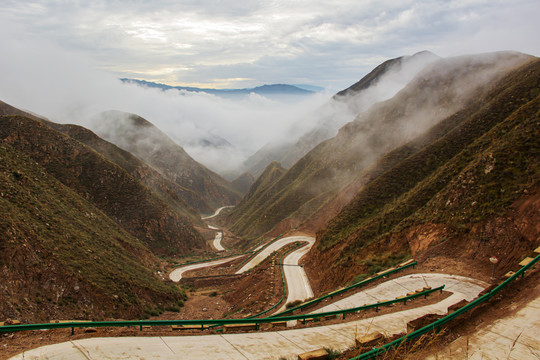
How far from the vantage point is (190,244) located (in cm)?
7069

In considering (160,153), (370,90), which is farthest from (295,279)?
(370,90)

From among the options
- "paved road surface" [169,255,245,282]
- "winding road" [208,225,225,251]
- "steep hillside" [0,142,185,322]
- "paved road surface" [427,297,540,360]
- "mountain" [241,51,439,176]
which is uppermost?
"mountain" [241,51,439,176]

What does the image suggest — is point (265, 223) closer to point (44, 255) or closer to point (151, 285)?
point (151, 285)

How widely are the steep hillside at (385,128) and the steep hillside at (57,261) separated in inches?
1402

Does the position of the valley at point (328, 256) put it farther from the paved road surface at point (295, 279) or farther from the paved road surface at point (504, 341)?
the paved road surface at point (295, 279)

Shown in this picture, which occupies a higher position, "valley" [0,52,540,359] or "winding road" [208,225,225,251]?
"valley" [0,52,540,359]

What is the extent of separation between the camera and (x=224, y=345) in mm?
9445

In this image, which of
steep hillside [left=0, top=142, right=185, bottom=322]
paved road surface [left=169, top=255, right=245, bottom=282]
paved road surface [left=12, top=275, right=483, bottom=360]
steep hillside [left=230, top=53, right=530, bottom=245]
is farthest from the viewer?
steep hillside [left=230, top=53, right=530, bottom=245]

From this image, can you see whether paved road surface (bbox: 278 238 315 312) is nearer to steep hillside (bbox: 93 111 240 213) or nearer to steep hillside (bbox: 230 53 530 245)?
steep hillside (bbox: 230 53 530 245)

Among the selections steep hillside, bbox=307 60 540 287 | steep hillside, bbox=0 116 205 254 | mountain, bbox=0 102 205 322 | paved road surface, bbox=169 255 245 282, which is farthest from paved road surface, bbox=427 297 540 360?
steep hillside, bbox=0 116 205 254

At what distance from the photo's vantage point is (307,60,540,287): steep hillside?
18.0 metres

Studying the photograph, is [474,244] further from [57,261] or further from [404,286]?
[57,261]

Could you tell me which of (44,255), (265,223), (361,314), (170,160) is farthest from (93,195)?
(170,160)

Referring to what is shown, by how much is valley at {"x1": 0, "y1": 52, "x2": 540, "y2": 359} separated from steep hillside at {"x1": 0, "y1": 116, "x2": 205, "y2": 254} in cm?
29
